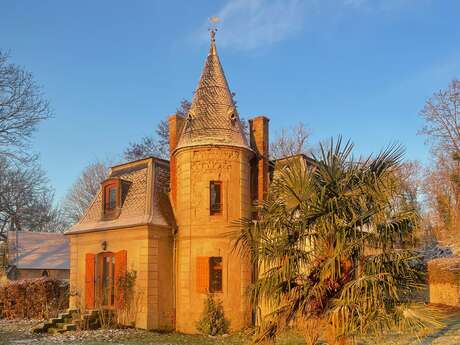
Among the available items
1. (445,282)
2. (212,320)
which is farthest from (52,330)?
(445,282)

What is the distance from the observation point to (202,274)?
17984 millimetres

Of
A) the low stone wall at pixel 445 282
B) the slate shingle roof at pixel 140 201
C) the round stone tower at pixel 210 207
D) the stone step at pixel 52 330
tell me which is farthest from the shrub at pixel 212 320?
the low stone wall at pixel 445 282

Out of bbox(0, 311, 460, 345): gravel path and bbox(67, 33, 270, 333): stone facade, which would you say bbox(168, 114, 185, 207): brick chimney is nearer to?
bbox(67, 33, 270, 333): stone facade

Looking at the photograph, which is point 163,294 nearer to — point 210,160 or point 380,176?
point 210,160

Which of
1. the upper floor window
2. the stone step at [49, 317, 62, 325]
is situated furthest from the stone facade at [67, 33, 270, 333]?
the stone step at [49, 317, 62, 325]

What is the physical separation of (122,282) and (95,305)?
2308mm

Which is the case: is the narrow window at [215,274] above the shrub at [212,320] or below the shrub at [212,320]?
above

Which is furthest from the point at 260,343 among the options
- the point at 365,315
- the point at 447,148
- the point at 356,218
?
the point at 447,148

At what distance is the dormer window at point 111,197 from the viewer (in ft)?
67.2

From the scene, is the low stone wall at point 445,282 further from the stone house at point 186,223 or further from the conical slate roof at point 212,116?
the conical slate roof at point 212,116

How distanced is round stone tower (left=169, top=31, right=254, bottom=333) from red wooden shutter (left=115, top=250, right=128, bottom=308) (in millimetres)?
2097

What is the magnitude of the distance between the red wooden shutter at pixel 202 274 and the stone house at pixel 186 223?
0.04 m

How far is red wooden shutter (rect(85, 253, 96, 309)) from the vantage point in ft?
65.9

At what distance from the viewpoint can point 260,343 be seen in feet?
31.7
